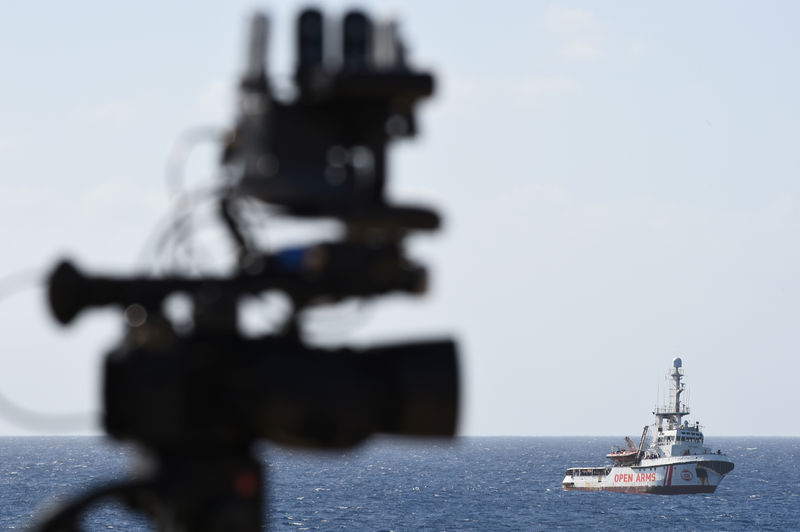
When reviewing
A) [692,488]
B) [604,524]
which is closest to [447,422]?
[604,524]

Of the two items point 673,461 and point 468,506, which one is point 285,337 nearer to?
point 468,506

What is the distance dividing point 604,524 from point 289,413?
109138 millimetres

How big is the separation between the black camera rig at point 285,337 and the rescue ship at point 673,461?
128m

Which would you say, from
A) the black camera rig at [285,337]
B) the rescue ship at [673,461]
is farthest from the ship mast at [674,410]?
the black camera rig at [285,337]

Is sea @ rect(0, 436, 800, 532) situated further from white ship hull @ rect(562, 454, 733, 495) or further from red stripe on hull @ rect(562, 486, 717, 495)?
white ship hull @ rect(562, 454, 733, 495)

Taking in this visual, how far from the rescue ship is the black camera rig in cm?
12822

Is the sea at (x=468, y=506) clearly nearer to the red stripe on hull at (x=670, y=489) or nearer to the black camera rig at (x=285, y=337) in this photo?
the red stripe on hull at (x=670, y=489)

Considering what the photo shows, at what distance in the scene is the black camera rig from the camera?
18.0 feet

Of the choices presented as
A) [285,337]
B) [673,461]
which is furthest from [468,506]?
[285,337]

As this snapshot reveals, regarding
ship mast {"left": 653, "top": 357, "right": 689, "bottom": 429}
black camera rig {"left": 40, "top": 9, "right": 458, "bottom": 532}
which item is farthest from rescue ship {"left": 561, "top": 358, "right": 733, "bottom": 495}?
black camera rig {"left": 40, "top": 9, "right": 458, "bottom": 532}

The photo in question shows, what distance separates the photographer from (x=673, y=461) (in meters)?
133

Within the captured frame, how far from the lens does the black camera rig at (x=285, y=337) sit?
5488 millimetres

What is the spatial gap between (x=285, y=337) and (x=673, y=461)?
131486mm

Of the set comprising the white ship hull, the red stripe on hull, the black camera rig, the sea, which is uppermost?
the black camera rig
